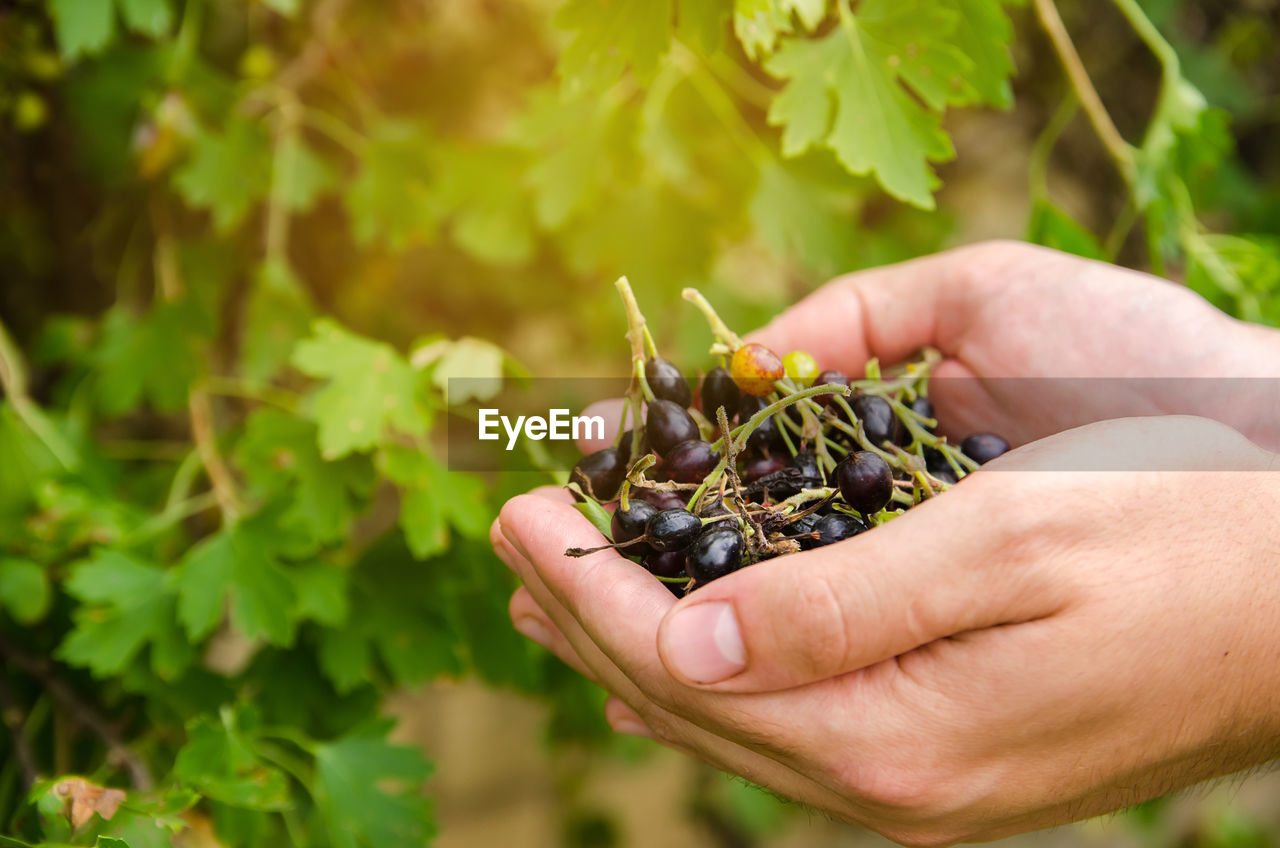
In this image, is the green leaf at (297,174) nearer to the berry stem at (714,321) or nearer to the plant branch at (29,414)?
the plant branch at (29,414)

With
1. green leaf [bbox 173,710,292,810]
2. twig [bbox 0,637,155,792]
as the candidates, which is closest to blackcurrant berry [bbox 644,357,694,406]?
green leaf [bbox 173,710,292,810]

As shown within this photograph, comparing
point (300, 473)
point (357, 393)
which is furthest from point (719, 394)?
point (300, 473)

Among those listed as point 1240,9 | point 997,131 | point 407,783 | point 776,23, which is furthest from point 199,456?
point 1240,9

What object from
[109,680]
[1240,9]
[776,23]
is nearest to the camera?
[776,23]

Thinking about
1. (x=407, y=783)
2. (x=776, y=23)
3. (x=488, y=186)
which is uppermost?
(x=776, y=23)

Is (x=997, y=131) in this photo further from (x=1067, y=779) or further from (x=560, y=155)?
(x=1067, y=779)

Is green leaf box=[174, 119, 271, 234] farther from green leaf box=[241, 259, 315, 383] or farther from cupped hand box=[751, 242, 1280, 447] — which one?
cupped hand box=[751, 242, 1280, 447]
